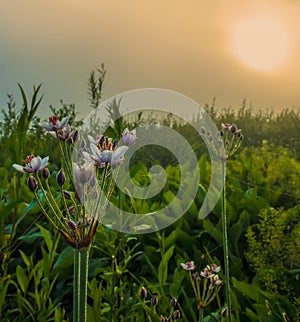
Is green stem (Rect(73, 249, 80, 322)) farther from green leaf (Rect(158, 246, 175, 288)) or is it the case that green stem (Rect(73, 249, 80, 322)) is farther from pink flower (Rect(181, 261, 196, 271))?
green leaf (Rect(158, 246, 175, 288))

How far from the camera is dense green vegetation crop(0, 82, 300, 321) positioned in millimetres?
1298

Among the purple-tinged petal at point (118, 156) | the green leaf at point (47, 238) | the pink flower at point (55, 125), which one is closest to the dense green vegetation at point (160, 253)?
the green leaf at point (47, 238)

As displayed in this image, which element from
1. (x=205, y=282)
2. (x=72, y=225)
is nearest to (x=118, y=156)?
(x=72, y=225)

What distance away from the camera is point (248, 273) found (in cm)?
187

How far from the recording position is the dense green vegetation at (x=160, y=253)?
1.30 meters

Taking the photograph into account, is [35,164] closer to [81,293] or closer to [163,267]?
[81,293]

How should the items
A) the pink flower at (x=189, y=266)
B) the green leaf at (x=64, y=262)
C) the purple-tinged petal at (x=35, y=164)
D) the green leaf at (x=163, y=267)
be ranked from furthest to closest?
the green leaf at (x=64, y=262) → the green leaf at (x=163, y=267) → the pink flower at (x=189, y=266) → the purple-tinged petal at (x=35, y=164)

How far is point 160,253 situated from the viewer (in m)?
1.86

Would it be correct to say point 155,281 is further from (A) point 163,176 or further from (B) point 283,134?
(B) point 283,134

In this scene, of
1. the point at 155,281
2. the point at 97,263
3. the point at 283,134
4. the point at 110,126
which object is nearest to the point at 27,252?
the point at 97,263

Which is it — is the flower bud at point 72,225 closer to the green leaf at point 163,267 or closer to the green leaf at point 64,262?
the green leaf at point 163,267

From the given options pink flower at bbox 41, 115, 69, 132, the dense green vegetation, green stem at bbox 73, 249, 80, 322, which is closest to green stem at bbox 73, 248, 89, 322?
green stem at bbox 73, 249, 80, 322

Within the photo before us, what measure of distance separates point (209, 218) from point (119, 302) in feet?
2.79

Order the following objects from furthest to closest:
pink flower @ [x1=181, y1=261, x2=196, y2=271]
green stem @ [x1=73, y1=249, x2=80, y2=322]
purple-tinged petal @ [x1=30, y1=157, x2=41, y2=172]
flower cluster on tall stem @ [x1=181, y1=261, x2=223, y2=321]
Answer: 1. pink flower @ [x1=181, y1=261, x2=196, y2=271]
2. flower cluster on tall stem @ [x1=181, y1=261, x2=223, y2=321]
3. purple-tinged petal @ [x1=30, y1=157, x2=41, y2=172]
4. green stem @ [x1=73, y1=249, x2=80, y2=322]
